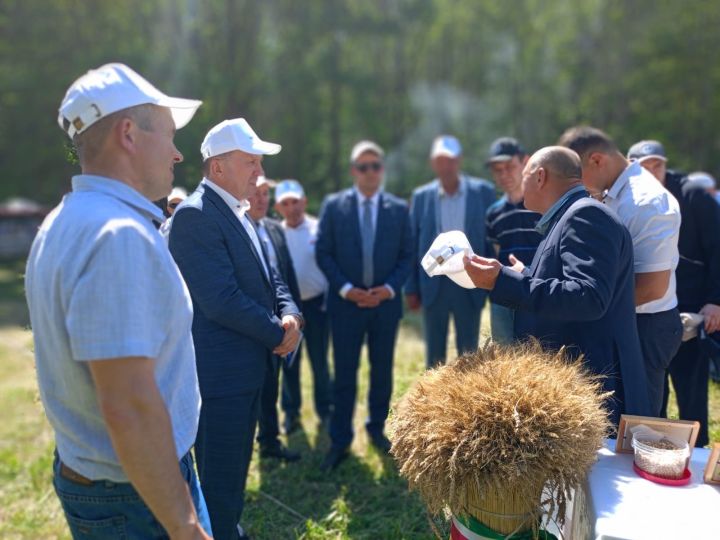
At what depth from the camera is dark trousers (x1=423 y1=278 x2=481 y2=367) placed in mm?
4738

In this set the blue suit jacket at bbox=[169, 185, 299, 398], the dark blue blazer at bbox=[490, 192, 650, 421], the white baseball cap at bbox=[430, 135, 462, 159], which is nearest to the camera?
the dark blue blazer at bbox=[490, 192, 650, 421]

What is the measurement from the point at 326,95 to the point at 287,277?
66.6 ft

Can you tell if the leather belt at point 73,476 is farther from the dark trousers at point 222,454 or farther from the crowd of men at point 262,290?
the dark trousers at point 222,454

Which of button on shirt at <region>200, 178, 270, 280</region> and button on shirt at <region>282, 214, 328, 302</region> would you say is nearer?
button on shirt at <region>200, 178, 270, 280</region>

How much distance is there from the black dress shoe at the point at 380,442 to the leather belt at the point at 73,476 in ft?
9.88

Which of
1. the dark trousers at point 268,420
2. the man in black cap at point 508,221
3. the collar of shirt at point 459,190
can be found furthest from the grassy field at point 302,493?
the collar of shirt at point 459,190

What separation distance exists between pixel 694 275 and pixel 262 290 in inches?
109

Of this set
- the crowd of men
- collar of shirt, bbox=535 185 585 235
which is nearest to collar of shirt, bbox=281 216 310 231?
the crowd of men

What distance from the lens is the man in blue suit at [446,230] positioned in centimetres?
475

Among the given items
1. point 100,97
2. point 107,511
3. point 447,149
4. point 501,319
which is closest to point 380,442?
point 501,319

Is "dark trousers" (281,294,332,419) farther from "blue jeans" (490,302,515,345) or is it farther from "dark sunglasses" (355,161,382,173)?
"blue jeans" (490,302,515,345)

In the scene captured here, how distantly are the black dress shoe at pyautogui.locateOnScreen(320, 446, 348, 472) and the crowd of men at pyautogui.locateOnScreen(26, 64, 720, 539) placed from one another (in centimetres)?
2

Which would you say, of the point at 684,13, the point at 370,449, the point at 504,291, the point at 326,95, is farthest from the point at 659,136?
the point at 504,291

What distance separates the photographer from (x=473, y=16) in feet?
91.7
